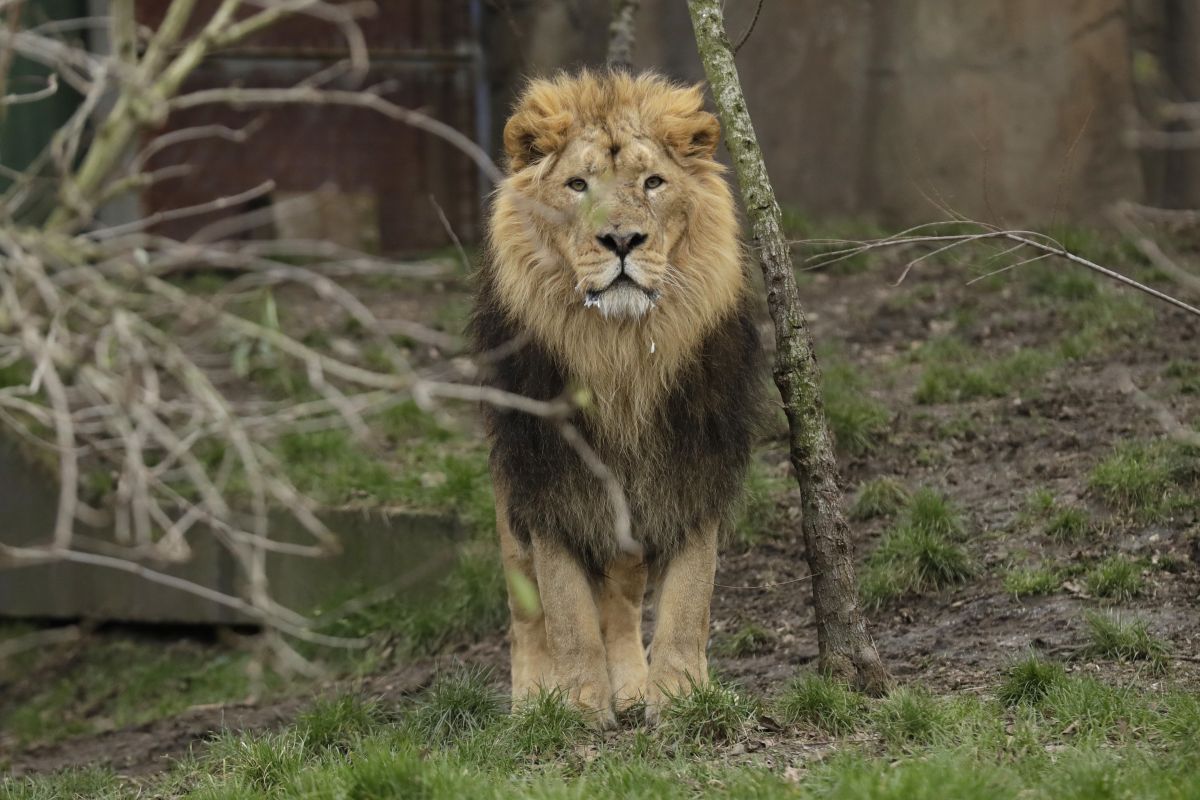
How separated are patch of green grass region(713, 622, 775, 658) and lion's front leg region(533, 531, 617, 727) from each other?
4.16ft

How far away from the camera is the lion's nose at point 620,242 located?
192 inches

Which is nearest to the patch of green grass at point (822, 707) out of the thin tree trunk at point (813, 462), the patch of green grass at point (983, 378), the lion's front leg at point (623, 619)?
the thin tree trunk at point (813, 462)

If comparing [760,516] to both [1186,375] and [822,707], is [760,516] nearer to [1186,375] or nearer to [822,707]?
[1186,375]

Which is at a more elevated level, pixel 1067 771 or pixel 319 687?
pixel 1067 771

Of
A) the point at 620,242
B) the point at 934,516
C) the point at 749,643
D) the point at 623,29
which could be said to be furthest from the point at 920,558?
the point at 623,29

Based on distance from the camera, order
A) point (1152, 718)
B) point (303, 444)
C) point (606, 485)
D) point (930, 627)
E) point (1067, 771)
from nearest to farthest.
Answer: point (1067, 771), point (1152, 718), point (606, 485), point (930, 627), point (303, 444)

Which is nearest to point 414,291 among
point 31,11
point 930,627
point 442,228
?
point 442,228

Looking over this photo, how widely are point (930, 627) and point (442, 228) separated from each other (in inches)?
254

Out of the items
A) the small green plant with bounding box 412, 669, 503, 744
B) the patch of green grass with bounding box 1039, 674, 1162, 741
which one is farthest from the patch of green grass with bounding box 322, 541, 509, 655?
the patch of green grass with bounding box 1039, 674, 1162, 741

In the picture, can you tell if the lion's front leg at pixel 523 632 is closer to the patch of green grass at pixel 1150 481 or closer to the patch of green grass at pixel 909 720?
the patch of green grass at pixel 909 720

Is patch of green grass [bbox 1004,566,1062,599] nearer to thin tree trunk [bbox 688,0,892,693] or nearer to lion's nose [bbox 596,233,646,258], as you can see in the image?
thin tree trunk [bbox 688,0,892,693]

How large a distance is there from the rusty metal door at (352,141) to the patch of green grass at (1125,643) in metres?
6.50

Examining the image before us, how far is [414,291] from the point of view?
35.1 feet

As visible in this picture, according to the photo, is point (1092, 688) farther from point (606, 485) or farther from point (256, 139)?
point (256, 139)
